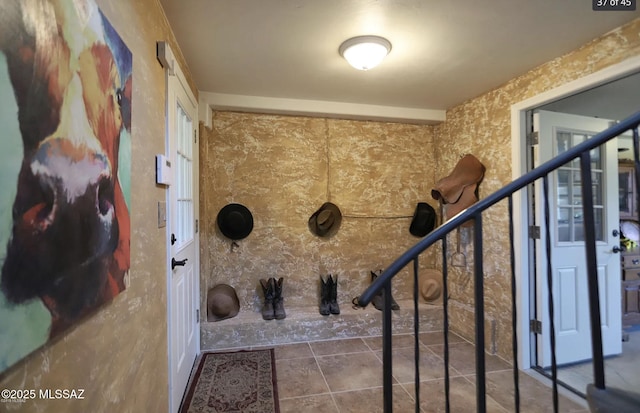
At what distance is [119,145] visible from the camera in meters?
0.97

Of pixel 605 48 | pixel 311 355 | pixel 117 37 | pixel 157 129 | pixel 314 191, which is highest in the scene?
pixel 605 48

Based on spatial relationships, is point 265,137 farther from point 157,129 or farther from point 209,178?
point 157,129

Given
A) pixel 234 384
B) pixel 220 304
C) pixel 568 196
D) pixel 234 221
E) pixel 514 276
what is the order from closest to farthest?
1. pixel 514 276
2. pixel 234 384
3. pixel 568 196
4. pixel 220 304
5. pixel 234 221

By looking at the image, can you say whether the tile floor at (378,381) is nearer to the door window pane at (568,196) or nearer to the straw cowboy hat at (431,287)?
the straw cowboy hat at (431,287)

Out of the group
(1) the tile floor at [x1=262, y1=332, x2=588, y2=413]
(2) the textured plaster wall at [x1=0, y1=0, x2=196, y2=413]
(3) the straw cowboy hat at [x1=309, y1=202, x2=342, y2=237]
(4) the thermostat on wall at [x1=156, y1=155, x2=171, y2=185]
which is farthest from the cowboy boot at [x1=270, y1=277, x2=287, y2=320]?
(4) the thermostat on wall at [x1=156, y1=155, x2=171, y2=185]

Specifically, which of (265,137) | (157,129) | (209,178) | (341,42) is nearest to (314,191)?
(265,137)

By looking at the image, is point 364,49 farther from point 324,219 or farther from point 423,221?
point 423,221

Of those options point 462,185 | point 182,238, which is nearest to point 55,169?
point 182,238

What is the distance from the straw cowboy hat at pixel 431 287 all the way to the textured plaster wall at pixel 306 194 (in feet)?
0.67

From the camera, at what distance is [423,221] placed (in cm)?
329

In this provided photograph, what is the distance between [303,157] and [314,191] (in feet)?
1.27

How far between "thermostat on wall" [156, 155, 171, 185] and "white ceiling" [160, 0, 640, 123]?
810 mm

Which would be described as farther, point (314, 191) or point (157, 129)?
point (314, 191)

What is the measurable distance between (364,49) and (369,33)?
0.09m
